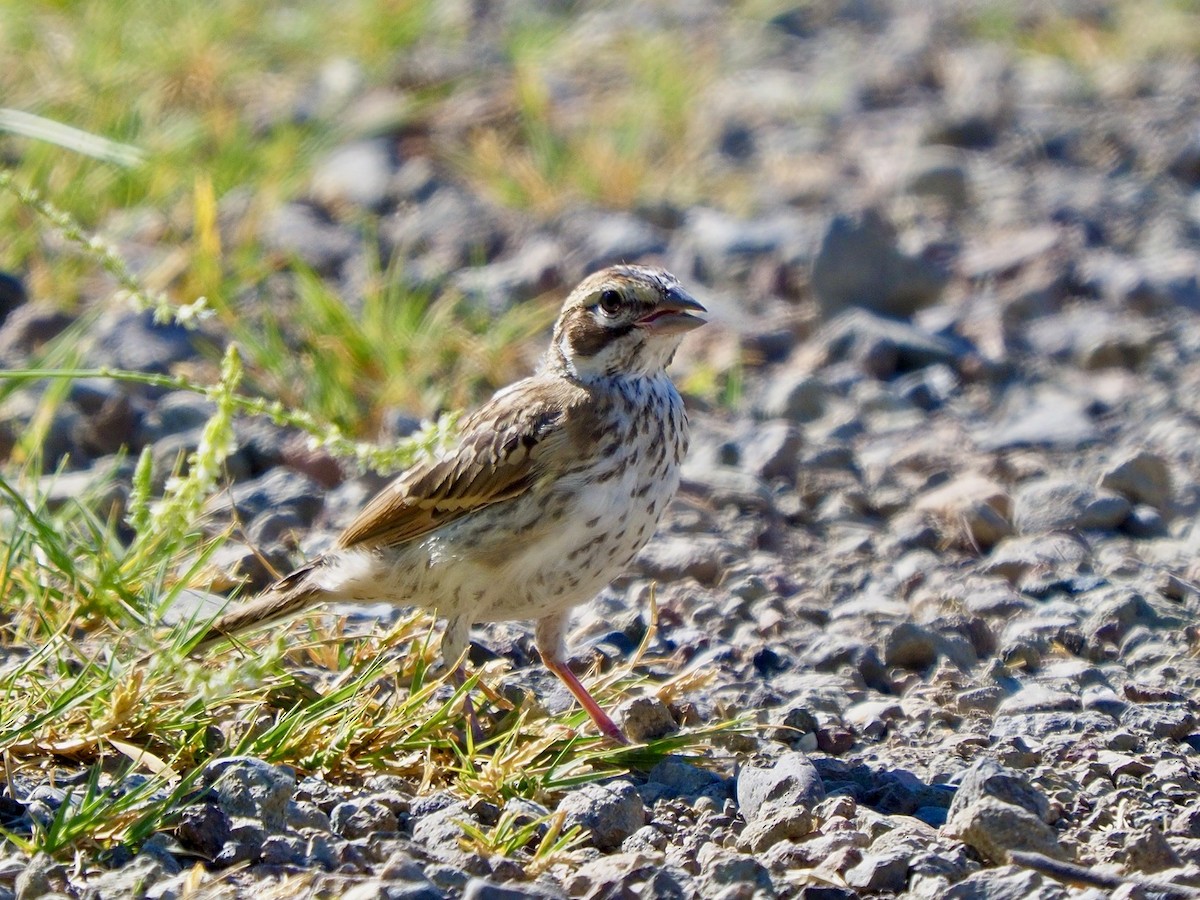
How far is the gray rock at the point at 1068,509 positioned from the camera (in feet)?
21.3

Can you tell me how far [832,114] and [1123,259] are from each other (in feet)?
7.34

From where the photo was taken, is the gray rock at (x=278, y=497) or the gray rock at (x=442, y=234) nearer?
the gray rock at (x=278, y=497)

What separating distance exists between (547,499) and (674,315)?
694mm

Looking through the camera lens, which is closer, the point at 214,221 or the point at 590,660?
the point at 590,660

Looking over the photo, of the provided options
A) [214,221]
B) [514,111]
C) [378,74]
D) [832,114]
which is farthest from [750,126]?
[214,221]

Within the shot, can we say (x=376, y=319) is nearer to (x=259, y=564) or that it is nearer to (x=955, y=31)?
(x=259, y=564)

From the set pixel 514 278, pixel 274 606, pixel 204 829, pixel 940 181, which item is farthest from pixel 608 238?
pixel 204 829

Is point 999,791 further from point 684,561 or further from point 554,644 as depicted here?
point 684,561

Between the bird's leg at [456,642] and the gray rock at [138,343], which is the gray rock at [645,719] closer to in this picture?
the bird's leg at [456,642]

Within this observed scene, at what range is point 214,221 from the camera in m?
8.27

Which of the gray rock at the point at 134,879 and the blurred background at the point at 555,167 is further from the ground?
the blurred background at the point at 555,167

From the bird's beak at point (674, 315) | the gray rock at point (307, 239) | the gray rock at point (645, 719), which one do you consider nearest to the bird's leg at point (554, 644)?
the gray rock at point (645, 719)

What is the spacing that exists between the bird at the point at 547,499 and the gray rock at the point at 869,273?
2958mm

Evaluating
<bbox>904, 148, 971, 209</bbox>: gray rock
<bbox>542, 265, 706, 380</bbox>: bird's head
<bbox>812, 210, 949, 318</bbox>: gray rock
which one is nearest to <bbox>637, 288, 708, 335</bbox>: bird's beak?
<bbox>542, 265, 706, 380</bbox>: bird's head
